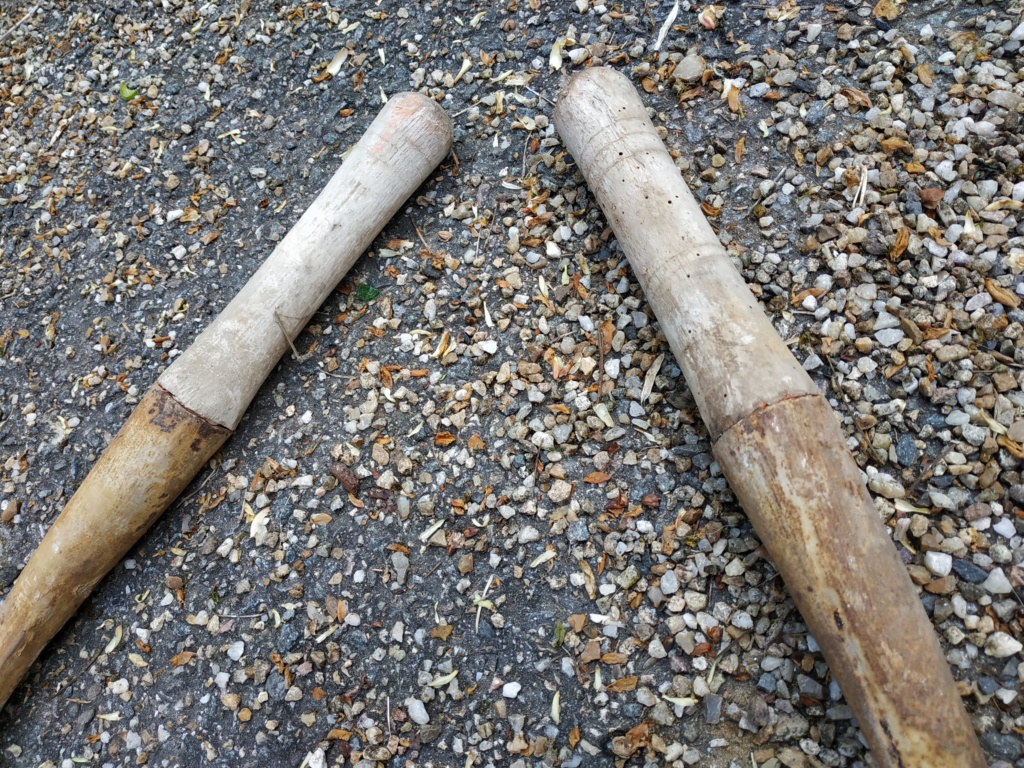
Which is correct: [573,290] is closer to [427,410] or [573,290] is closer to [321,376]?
[427,410]

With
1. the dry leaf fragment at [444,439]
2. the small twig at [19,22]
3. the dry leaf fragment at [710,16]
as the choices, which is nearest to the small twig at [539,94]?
the dry leaf fragment at [710,16]

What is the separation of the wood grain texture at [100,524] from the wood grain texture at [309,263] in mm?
126

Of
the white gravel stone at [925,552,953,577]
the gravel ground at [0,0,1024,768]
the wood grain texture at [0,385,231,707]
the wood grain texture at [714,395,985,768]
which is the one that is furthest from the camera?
the wood grain texture at [0,385,231,707]

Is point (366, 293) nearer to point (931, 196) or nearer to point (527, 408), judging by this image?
point (527, 408)

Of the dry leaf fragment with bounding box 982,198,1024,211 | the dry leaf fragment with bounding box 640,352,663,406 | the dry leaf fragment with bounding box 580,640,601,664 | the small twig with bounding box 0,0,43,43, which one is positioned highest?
the small twig with bounding box 0,0,43,43

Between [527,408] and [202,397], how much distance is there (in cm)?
123

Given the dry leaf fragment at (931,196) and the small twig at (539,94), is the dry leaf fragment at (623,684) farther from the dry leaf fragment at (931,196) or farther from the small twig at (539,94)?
the small twig at (539,94)

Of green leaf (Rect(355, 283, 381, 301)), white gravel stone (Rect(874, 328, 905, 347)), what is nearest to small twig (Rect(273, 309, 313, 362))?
green leaf (Rect(355, 283, 381, 301))

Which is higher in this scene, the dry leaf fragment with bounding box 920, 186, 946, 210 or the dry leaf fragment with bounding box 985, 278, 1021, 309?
the dry leaf fragment with bounding box 920, 186, 946, 210

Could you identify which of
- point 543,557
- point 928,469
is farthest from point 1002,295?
point 543,557

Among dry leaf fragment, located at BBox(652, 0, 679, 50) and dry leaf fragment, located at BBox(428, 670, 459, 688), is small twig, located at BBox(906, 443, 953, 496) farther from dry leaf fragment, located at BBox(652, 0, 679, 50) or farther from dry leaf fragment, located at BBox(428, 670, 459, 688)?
dry leaf fragment, located at BBox(652, 0, 679, 50)

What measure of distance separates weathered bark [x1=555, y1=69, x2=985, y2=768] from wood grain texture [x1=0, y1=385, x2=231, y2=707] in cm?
183

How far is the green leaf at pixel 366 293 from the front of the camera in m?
3.17

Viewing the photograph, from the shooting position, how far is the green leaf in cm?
317
